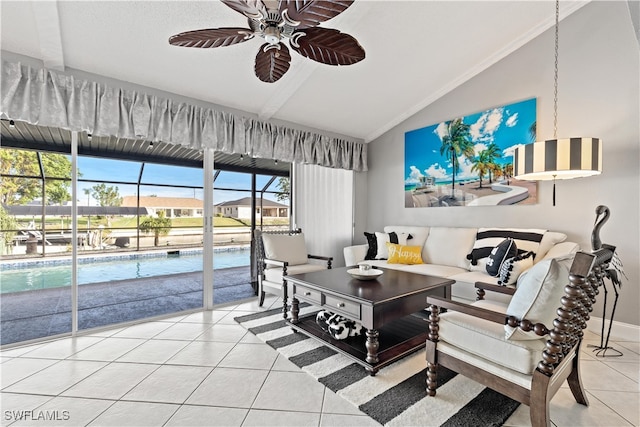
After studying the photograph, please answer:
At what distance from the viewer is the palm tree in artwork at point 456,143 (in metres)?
3.81

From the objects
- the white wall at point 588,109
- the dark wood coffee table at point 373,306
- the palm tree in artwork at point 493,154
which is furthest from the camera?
the palm tree in artwork at point 493,154

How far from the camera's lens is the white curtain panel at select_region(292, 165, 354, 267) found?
4.45 m

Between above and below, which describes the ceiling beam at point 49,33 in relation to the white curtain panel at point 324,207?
above

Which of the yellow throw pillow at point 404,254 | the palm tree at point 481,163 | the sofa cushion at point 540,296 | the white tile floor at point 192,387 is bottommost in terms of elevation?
the white tile floor at point 192,387

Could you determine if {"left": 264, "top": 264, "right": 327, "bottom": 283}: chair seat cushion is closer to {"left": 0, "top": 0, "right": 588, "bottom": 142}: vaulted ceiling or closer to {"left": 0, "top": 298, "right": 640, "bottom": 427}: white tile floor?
{"left": 0, "top": 298, "right": 640, "bottom": 427}: white tile floor

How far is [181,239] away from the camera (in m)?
3.69

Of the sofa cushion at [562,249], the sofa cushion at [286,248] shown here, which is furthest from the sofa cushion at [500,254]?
the sofa cushion at [286,248]

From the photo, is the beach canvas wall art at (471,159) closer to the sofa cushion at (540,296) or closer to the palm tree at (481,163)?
the palm tree at (481,163)

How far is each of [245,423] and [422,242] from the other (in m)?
3.13

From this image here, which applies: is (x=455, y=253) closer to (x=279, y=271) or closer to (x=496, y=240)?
(x=496, y=240)

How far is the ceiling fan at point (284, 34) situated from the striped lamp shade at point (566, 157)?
5.90 feet

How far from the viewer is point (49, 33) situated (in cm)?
228

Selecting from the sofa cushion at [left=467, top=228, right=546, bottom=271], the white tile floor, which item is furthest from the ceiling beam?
the sofa cushion at [left=467, top=228, right=546, bottom=271]

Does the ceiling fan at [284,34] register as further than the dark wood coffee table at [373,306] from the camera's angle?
No
